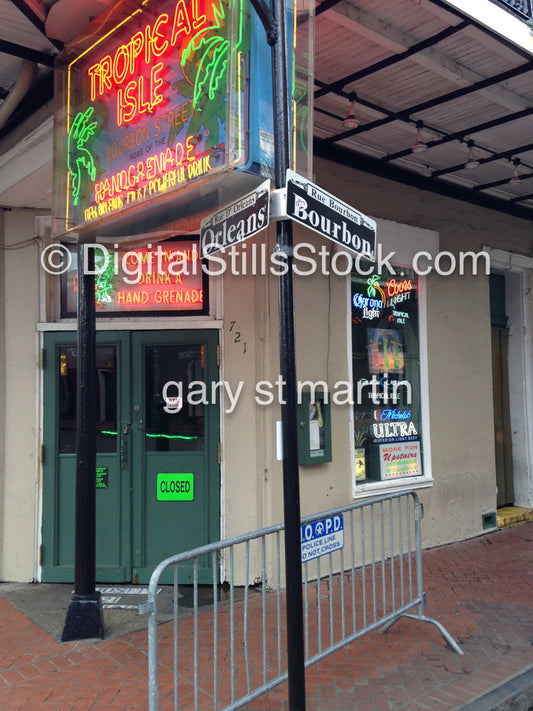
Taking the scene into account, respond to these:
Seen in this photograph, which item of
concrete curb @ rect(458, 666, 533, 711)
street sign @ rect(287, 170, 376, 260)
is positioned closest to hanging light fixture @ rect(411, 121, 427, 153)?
street sign @ rect(287, 170, 376, 260)

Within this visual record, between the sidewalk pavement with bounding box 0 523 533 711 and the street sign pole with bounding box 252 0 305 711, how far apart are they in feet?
3.03

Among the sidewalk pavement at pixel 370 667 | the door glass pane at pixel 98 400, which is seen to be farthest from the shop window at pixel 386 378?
the door glass pane at pixel 98 400

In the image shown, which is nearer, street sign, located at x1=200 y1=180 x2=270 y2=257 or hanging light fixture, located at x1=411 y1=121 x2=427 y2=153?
street sign, located at x1=200 y1=180 x2=270 y2=257

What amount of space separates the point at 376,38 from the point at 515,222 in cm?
473

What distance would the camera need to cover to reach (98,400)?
5922 millimetres

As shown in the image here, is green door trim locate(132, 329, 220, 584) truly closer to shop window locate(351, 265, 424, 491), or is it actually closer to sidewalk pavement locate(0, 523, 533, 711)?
sidewalk pavement locate(0, 523, 533, 711)

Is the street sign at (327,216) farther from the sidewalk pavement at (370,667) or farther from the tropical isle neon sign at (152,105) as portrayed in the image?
the sidewalk pavement at (370,667)

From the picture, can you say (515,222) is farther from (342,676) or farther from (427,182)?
(342,676)

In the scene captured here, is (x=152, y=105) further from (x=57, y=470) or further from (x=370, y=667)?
(x=370, y=667)

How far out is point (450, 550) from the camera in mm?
6855

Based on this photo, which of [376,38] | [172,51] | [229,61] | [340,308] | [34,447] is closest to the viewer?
[229,61]

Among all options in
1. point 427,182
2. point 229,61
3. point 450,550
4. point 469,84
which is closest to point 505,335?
point 427,182

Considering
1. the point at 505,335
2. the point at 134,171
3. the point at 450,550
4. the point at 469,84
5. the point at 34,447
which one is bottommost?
the point at 450,550

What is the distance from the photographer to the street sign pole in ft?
9.38
